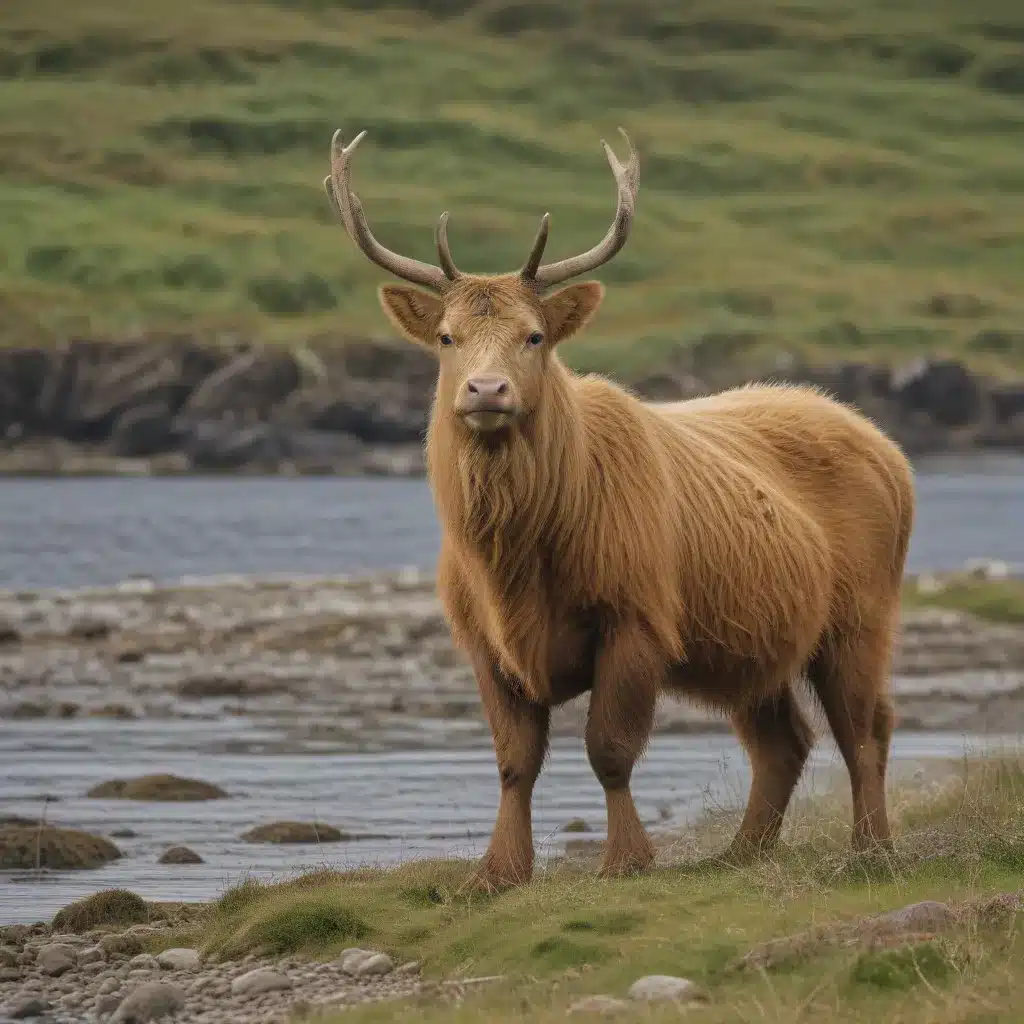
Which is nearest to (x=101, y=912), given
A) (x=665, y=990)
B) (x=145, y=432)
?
(x=665, y=990)

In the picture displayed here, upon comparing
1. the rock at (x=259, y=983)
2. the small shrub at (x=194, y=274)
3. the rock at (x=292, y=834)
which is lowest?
the small shrub at (x=194, y=274)

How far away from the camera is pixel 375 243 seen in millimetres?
9391

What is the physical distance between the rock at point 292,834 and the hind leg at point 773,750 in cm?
273

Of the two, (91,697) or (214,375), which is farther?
(214,375)

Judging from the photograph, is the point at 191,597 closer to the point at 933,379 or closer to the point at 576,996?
the point at 576,996

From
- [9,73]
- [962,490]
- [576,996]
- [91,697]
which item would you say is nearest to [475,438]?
[576,996]

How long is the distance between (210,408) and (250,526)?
35245mm

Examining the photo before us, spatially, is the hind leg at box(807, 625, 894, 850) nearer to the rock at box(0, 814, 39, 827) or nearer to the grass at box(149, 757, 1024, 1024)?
the grass at box(149, 757, 1024, 1024)

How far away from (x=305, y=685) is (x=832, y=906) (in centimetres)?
1425

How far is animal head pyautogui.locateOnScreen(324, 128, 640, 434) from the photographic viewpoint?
8734 millimetres

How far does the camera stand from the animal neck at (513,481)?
9.03 m

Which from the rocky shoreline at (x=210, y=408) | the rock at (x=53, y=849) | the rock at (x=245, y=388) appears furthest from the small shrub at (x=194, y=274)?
the rock at (x=53, y=849)

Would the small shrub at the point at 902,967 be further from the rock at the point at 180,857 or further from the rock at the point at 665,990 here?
the rock at the point at 180,857

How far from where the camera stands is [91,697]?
20.6 m
